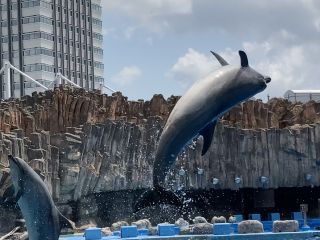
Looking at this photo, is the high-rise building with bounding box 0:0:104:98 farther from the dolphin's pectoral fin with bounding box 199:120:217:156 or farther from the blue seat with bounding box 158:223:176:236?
the dolphin's pectoral fin with bounding box 199:120:217:156

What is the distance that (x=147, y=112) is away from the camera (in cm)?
2534

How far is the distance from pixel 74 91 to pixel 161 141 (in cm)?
1742

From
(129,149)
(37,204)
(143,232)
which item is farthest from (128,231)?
(37,204)

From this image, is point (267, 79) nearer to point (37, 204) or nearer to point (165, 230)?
point (37, 204)

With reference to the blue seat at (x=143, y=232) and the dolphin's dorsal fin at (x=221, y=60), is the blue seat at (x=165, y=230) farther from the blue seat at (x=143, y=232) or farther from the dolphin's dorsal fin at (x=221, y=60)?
the dolphin's dorsal fin at (x=221, y=60)

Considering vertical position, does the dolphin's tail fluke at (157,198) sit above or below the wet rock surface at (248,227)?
above

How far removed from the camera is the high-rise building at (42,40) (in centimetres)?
6356

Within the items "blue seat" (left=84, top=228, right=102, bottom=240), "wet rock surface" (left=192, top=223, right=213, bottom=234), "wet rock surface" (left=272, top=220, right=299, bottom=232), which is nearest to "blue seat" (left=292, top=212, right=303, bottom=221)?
"wet rock surface" (left=272, top=220, right=299, bottom=232)

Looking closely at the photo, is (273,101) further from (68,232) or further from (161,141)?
(161,141)

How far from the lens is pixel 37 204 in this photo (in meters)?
8.61

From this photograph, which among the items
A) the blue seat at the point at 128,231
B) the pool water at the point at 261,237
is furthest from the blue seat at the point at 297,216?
the blue seat at the point at 128,231

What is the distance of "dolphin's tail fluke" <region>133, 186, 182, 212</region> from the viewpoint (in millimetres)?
8406

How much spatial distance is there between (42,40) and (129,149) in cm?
4260

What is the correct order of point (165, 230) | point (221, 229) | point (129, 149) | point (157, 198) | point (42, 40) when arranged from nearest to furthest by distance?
point (157, 198), point (165, 230), point (221, 229), point (129, 149), point (42, 40)
